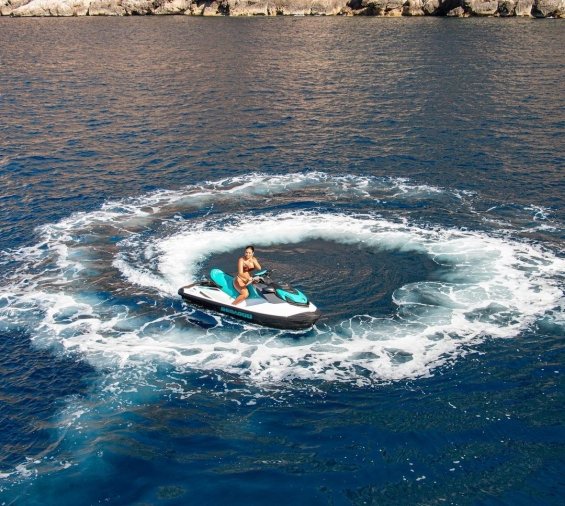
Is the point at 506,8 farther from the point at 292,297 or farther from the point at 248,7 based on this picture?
the point at 292,297

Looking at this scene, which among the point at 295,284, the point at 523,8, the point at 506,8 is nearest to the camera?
the point at 295,284

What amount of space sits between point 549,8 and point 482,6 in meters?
10.2

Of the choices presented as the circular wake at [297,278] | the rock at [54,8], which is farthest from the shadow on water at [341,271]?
the rock at [54,8]

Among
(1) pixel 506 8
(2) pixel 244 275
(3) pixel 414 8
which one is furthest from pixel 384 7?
(2) pixel 244 275

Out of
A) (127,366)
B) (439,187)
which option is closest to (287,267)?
(127,366)

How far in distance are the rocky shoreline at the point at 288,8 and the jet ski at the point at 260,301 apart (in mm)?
94650

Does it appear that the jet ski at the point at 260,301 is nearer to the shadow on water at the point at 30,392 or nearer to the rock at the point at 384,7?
the shadow on water at the point at 30,392

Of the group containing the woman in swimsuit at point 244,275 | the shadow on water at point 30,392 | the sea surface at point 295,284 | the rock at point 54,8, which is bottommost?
the shadow on water at point 30,392

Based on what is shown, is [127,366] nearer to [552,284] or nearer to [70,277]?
[70,277]

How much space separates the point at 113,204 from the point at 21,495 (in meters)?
23.5

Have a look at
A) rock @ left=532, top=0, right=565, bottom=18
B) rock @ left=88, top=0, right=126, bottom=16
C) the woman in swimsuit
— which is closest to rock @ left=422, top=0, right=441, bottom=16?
rock @ left=532, top=0, right=565, bottom=18

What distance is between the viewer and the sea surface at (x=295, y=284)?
63.2ft

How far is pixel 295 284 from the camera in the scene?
2928 centimetres

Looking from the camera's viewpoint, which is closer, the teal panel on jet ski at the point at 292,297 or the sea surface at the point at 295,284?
the sea surface at the point at 295,284
